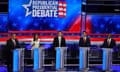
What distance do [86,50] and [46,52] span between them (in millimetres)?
1977

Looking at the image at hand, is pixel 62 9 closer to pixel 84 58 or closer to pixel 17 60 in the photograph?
pixel 84 58

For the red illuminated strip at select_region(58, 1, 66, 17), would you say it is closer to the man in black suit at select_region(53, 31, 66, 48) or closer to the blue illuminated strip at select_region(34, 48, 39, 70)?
the man in black suit at select_region(53, 31, 66, 48)

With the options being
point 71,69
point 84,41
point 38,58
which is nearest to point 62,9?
point 84,41

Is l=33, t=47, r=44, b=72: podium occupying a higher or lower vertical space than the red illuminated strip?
lower

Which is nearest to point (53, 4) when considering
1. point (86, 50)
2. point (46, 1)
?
point (46, 1)

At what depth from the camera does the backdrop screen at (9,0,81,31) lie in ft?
52.4

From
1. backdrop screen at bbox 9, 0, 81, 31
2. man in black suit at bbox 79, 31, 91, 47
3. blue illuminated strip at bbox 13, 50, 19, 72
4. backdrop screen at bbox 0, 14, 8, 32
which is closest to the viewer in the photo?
blue illuminated strip at bbox 13, 50, 19, 72

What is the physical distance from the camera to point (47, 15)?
634 inches

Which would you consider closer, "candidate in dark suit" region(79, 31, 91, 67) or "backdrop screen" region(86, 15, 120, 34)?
"candidate in dark suit" region(79, 31, 91, 67)

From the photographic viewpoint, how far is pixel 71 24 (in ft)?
52.7

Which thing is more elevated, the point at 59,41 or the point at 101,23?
the point at 101,23

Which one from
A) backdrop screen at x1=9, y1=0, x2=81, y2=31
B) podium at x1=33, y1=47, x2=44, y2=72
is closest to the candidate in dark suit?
backdrop screen at x1=9, y1=0, x2=81, y2=31

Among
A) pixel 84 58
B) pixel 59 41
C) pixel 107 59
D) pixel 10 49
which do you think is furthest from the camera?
pixel 59 41

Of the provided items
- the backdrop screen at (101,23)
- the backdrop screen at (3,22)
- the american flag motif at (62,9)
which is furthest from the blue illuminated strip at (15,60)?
the backdrop screen at (101,23)
